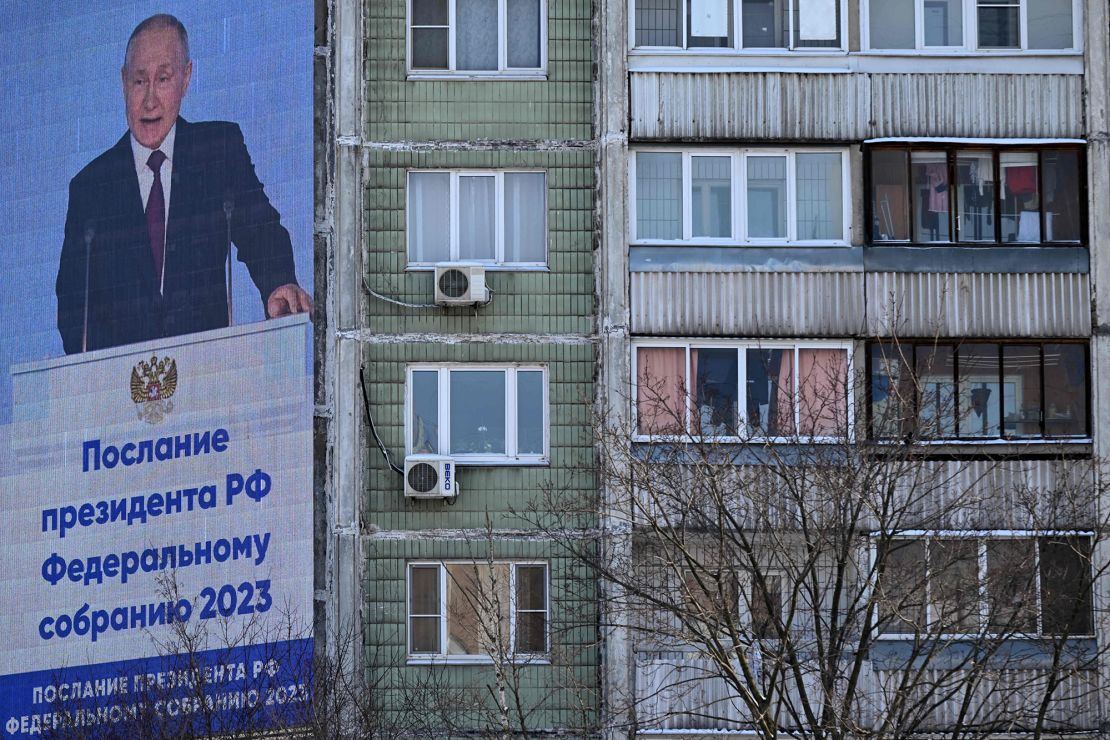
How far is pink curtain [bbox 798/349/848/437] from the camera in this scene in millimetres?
28219

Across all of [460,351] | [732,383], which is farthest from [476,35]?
[732,383]

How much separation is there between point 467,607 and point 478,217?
524 centimetres

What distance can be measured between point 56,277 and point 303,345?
4371 millimetres

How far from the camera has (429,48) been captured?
30.4 meters

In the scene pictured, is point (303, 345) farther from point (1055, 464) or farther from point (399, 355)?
point (1055, 464)

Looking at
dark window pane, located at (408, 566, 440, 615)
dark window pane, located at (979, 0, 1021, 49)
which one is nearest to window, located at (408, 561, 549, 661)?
dark window pane, located at (408, 566, 440, 615)

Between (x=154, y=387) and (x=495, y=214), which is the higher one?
(x=495, y=214)

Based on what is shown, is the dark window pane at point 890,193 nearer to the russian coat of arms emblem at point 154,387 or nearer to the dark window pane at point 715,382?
the dark window pane at point 715,382

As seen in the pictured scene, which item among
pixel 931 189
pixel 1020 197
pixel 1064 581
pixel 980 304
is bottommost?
pixel 1064 581

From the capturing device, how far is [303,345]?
29625 mm

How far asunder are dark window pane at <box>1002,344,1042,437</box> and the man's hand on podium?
9.24 m

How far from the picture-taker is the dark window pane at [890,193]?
29.8 metres

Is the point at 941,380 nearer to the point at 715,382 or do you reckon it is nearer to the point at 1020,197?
the point at 1020,197

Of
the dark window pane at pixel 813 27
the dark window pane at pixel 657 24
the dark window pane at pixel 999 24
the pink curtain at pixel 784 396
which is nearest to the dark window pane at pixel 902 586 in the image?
the pink curtain at pixel 784 396
